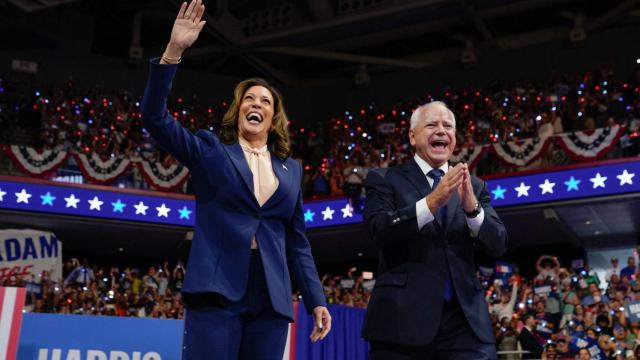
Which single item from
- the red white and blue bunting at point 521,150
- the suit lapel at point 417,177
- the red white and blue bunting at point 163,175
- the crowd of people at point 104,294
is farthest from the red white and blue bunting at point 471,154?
the suit lapel at point 417,177

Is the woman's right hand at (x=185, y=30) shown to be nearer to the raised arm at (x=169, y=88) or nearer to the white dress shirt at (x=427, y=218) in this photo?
the raised arm at (x=169, y=88)

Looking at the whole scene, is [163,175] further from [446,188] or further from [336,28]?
[446,188]

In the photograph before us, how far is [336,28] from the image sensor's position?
2106cm

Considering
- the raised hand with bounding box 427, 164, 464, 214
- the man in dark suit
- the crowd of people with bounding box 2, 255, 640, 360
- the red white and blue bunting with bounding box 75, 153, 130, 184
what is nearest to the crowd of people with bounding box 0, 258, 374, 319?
the crowd of people with bounding box 2, 255, 640, 360

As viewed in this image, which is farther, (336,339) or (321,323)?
(336,339)

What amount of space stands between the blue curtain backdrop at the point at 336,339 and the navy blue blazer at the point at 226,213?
7.28ft

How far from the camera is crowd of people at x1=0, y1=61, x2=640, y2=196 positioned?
49.3ft

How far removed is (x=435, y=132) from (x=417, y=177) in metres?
0.19

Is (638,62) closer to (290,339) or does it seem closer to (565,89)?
(565,89)

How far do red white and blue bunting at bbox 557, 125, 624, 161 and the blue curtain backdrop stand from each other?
949 centimetres

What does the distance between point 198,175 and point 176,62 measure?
0.40 metres

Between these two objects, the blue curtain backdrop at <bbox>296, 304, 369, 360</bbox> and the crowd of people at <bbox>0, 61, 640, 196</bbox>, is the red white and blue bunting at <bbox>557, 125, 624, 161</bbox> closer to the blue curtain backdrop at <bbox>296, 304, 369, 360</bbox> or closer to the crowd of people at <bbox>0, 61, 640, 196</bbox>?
the crowd of people at <bbox>0, 61, 640, 196</bbox>

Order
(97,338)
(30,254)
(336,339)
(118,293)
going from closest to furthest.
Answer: (97,338)
(336,339)
(118,293)
(30,254)

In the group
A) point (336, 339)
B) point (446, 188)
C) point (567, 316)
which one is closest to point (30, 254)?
point (567, 316)
